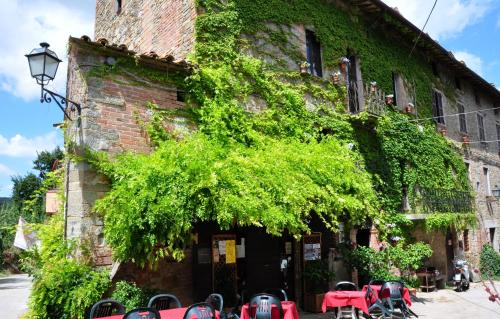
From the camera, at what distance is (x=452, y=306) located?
10641 millimetres

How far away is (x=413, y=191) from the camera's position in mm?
13781

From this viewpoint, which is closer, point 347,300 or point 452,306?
point 347,300

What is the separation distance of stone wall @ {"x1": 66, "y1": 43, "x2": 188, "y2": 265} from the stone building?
0.02 metres

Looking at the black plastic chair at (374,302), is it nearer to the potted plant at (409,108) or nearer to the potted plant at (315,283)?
the potted plant at (315,283)

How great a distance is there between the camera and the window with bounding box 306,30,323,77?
11609mm

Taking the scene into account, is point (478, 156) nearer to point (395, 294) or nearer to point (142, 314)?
point (395, 294)

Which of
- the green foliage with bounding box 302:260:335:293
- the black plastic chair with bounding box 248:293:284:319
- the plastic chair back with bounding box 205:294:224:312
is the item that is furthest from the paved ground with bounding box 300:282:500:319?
the black plastic chair with bounding box 248:293:284:319

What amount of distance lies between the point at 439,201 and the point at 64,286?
12805 millimetres

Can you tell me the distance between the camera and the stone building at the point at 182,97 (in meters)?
6.87

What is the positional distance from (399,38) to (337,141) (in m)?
6.62

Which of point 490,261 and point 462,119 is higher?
point 462,119

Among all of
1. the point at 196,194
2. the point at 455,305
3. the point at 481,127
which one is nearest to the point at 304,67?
the point at 196,194

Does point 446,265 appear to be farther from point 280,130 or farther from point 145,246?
point 145,246

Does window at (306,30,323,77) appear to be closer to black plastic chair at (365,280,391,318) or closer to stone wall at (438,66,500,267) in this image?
black plastic chair at (365,280,391,318)
